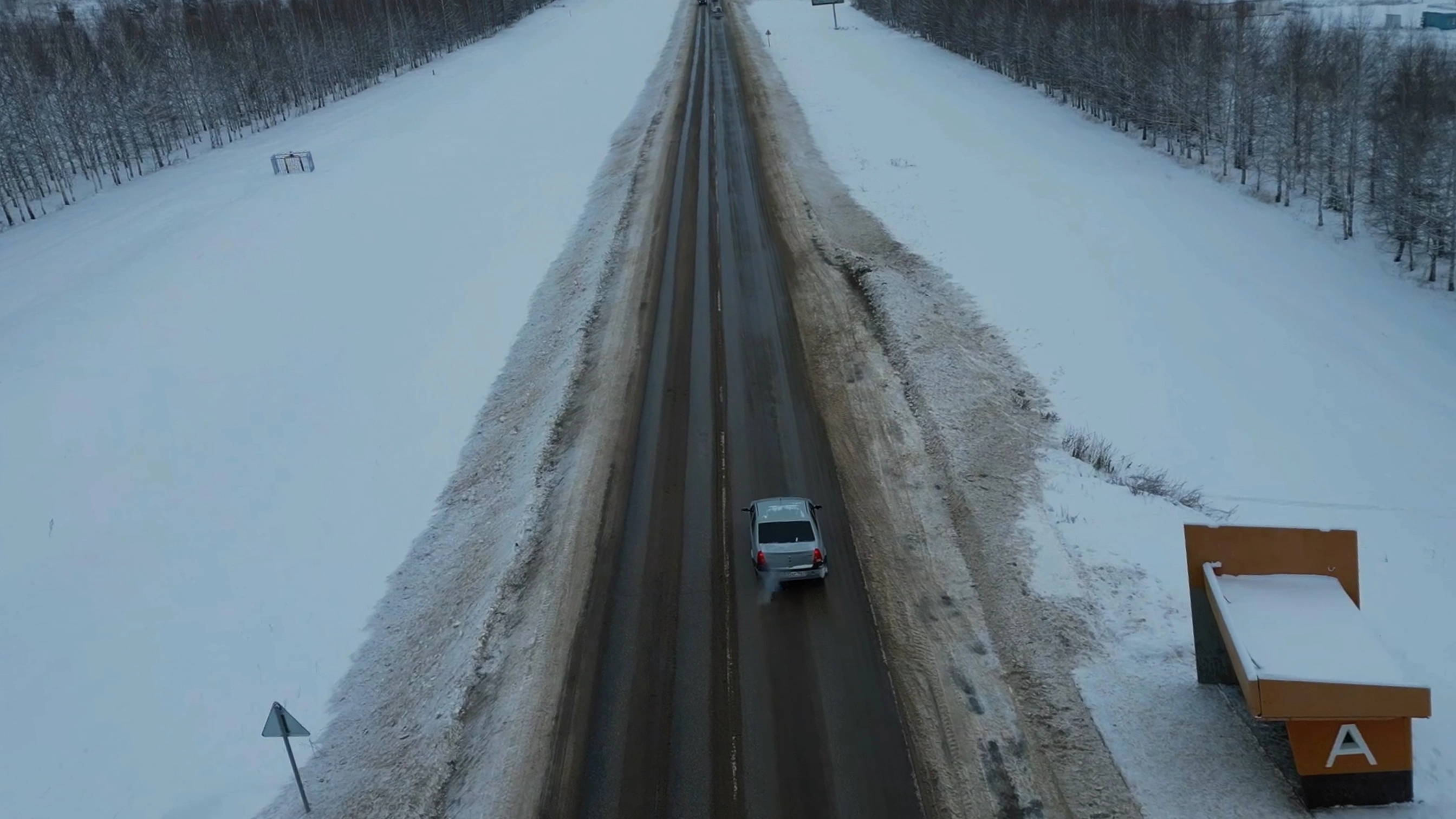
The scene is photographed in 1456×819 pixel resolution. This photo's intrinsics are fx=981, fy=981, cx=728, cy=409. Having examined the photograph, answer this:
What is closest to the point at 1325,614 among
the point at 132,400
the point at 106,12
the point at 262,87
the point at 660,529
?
the point at 660,529

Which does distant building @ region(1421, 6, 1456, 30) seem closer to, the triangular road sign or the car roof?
the car roof

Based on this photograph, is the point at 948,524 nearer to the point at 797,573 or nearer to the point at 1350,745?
the point at 797,573

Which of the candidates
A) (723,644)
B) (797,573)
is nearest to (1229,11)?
(797,573)

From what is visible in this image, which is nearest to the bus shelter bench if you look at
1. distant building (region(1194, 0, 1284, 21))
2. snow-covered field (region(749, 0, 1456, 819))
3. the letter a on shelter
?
the letter a on shelter

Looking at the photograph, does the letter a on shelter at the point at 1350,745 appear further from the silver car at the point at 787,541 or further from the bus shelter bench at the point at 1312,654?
the silver car at the point at 787,541

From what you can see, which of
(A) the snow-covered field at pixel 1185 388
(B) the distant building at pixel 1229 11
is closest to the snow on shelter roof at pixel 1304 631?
(A) the snow-covered field at pixel 1185 388

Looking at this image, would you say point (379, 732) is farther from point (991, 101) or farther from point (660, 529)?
point (991, 101)
